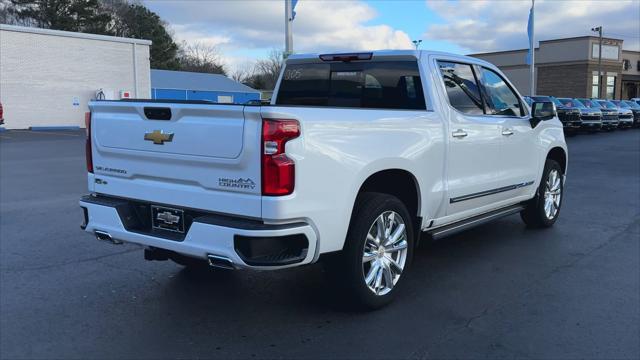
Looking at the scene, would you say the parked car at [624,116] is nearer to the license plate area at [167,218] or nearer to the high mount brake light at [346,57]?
the high mount brake light at [346,57]

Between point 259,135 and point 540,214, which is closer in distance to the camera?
point 259,135

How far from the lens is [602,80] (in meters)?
57.5

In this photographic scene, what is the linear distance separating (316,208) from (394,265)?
1.16 metres

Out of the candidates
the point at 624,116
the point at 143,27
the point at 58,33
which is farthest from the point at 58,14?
the point at 624,116

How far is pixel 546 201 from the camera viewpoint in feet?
24.3

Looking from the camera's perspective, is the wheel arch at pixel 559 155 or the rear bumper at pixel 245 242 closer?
the rear bumper at pixel 245 242

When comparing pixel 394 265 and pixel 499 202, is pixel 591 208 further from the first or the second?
pixel 394 265

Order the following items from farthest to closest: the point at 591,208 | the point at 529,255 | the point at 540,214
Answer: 1. the point at 591,208
2. the point at 540,214
3. the point at 529,255

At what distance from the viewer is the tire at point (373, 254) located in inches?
170

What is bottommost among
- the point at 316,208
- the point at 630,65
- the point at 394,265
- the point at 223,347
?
the point at 223,347

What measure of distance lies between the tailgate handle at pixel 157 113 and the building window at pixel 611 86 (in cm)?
6261

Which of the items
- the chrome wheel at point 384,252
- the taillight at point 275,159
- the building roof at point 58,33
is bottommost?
the chrome wheel at point 384,252

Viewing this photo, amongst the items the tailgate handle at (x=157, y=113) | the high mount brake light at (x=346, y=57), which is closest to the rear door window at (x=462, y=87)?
the high mount brake light at (x=346, y=57)

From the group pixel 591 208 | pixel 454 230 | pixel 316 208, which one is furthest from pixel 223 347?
pixel 591 208
